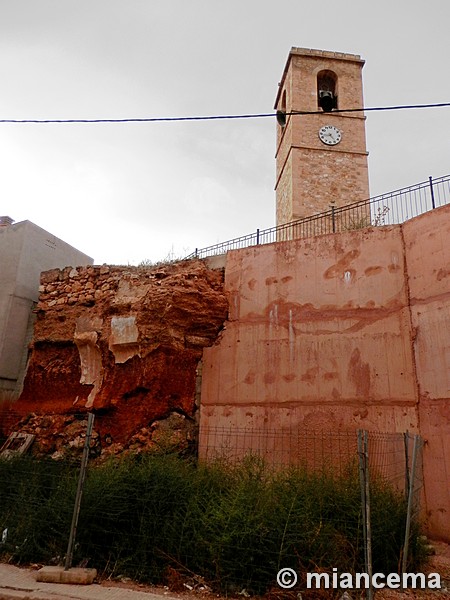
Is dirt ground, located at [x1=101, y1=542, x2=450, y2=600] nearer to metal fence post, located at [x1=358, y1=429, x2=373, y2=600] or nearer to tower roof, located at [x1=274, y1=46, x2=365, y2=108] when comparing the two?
metal fence post, located at [x1=358, y1=429, x2=373, y2=600]

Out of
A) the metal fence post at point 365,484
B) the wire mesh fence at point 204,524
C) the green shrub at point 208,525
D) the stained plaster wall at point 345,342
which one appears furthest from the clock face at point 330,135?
the metal fence post at point 365,484

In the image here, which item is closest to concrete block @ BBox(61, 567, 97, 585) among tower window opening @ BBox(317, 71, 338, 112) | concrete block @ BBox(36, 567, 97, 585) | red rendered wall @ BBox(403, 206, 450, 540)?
concrete block @ BBox(36, 567, 97, 585)

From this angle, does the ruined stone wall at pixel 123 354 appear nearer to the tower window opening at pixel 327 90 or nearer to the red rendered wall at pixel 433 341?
the red rendered wall at pixel 433 341

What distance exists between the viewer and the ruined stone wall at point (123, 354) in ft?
33.4

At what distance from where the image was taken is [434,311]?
334 inches

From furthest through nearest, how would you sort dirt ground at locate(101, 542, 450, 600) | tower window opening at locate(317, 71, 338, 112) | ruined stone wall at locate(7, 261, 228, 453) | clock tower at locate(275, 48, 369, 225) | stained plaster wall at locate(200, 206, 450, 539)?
1. tower window opening at locate(317, 71, 338, 112)
2. clock tower at locate(275, 48, 369, 225)
3. ruined stone wall at locate(7, 261, 228, 453)
4. stained plaster wall at locate(200, 206, 450, 539)
5. dirt ground at locate(101, 542, 450, 600)

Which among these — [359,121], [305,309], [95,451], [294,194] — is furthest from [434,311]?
[359,121]

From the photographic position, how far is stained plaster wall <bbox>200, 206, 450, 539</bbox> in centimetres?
831

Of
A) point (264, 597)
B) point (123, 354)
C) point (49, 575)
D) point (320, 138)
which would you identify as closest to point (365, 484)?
point (264, 597)

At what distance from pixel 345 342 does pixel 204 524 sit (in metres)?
4.94

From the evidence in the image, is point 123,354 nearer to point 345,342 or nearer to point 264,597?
point 345,342

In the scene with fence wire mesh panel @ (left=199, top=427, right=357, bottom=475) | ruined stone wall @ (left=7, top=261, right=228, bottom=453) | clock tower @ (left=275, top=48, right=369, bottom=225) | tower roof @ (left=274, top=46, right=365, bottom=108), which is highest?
tower roof @ (left=274, top=46, right=365, bottom=108)

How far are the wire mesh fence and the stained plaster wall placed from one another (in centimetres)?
152

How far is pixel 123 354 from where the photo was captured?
427 inches
